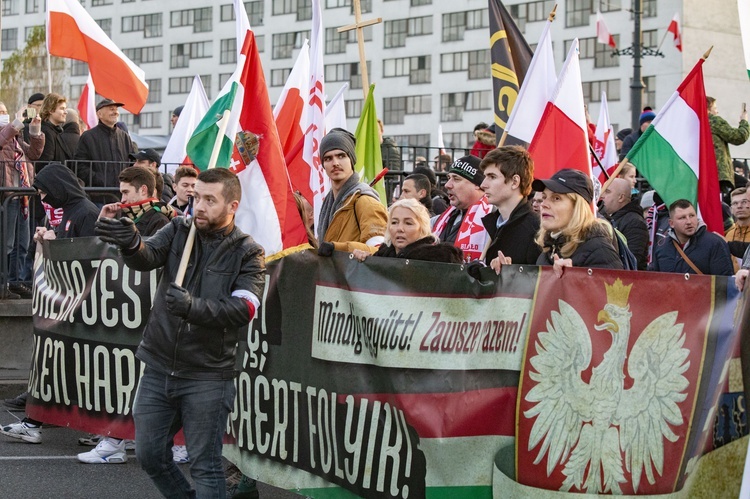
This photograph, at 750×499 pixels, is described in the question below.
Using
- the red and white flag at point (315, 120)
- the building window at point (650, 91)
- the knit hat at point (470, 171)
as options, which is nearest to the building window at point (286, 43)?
the building window at point (650, 91)

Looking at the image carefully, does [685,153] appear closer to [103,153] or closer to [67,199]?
[67,199]

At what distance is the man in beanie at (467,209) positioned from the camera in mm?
7531

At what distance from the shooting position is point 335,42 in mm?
77688

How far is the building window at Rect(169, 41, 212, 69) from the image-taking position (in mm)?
83562

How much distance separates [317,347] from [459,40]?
66982mm

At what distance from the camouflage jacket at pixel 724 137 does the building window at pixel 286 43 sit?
221 ft

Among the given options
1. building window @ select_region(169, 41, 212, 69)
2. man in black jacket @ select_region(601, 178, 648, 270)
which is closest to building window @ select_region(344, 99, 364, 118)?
building window @ select_region(169, 41, 212, 69)

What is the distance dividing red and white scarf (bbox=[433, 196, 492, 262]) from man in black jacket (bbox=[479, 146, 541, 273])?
1.54 feet

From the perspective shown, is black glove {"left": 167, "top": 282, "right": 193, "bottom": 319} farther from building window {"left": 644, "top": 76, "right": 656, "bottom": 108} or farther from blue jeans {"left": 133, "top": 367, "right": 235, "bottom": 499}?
building window {"left": 644, "top": 76, "right": 656, "bottom": 108}

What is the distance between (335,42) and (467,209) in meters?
71.0

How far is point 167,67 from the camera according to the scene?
86.1m

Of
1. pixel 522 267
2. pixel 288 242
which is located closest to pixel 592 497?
pixel 522 267

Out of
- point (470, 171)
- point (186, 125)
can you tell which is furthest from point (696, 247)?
point (186, 125)

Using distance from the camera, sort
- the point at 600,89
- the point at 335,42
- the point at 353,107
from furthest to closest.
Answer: the point at 335,42 → the point at 353,107 → the point at 600,89
